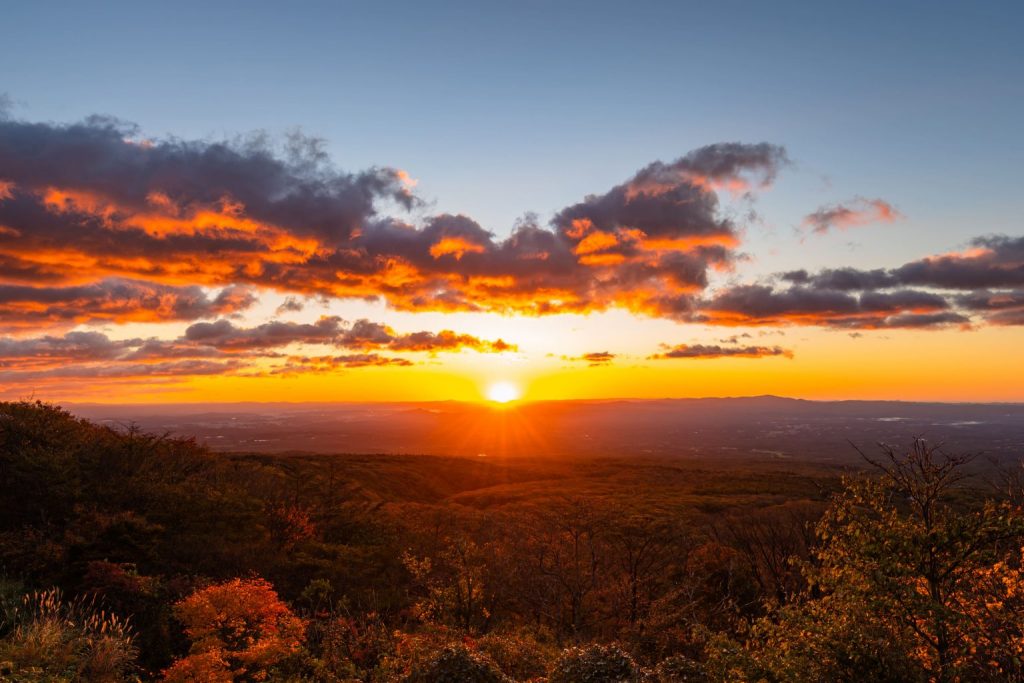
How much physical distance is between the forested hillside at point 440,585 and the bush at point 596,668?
0.04 metres

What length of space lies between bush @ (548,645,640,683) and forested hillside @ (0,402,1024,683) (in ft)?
0.13

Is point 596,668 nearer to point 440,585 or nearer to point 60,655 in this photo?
point 60,655

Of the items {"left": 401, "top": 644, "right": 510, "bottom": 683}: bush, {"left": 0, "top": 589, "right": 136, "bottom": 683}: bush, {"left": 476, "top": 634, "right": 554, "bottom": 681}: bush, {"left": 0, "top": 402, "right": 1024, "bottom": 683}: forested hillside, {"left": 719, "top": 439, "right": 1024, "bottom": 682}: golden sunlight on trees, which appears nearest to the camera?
{"left": 401, "top": 644, "right": 510, "bottom": 683}: bush

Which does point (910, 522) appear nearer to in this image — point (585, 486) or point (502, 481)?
point (585, 486)

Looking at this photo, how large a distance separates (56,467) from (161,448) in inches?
405

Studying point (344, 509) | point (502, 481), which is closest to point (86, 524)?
point (344, 509)

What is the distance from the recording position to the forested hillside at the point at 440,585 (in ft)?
40.1

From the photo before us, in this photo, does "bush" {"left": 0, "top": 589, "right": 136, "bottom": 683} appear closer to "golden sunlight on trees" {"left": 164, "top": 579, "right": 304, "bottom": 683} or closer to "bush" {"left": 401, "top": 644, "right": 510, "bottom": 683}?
"golden sunlight on trees" {"left": 164, "top": 579, "right": 304, "bottom": 683}

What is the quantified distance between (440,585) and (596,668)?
68.2 ft

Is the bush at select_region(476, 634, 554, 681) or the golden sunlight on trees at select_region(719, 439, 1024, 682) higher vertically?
the golden sunlight on trees at select_region(719, 439, 1024, 682)

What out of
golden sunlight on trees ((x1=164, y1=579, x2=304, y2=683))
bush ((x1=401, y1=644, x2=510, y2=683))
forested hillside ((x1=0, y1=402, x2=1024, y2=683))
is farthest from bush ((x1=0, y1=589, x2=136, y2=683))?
bush ((x1=401, y1=644, x2=510, y2=683))

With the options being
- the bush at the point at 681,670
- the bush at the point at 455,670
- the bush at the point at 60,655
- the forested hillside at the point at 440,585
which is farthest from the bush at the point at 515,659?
the bush at the point at 60,655

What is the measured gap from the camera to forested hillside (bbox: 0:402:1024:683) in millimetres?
12219

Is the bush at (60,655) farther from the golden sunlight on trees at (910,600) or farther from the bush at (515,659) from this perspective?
the golden sunlight on trees at (910,600)
